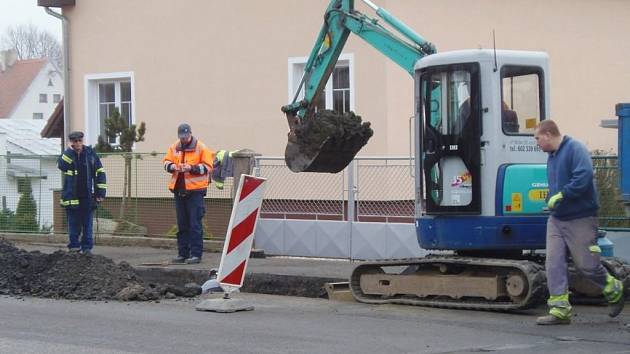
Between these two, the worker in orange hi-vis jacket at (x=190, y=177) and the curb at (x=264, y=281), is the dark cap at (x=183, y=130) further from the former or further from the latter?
the curb at (x=264, y=281)

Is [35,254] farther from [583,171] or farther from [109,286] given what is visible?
[583,171]

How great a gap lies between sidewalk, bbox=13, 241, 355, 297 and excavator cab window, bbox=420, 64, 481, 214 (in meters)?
2.63

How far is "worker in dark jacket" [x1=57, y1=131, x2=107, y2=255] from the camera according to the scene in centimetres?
1530

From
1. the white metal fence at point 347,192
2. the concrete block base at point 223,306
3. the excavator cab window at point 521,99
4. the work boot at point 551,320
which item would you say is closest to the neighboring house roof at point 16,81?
the white metal fence at point 347,192

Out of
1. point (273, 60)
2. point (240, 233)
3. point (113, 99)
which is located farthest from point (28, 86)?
point (240, 233)

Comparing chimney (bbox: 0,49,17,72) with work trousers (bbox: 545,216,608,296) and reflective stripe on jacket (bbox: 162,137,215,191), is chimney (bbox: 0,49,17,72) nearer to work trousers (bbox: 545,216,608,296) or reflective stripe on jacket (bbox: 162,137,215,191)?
reflective stripe on jacket (bbox: 162,137,215,191)

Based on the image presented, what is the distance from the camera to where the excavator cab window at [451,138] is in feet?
36.7

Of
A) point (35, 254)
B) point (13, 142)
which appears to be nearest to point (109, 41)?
point (35, 254)

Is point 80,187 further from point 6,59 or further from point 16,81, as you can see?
point 6,59

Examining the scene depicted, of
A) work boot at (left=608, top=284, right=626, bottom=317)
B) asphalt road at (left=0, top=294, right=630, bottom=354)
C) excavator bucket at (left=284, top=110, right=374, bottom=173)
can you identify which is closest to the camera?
asphalt road at (left=0, top=294, right=630, bottom=354)

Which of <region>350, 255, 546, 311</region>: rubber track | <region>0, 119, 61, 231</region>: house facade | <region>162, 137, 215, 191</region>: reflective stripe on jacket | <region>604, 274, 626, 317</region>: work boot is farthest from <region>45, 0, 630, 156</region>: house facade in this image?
<region>604, 274, 626, 317</region>: work boot

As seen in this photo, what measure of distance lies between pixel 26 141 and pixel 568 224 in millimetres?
44420

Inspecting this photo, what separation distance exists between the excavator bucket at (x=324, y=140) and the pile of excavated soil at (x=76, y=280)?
1.98 m

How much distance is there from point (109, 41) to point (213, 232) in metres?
6.12
